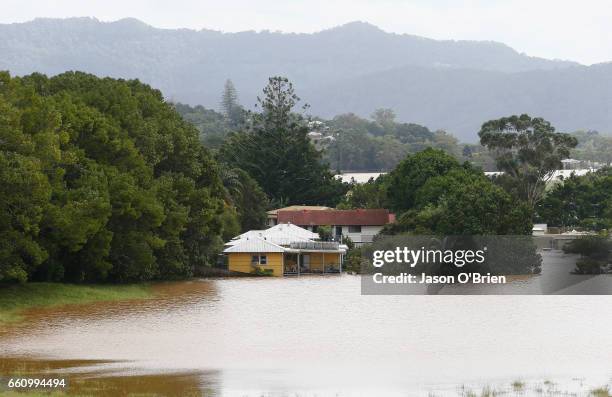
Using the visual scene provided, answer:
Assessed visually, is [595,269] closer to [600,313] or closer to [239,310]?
[600,313]

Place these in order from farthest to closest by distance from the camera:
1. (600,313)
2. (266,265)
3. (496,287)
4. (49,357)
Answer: (266,265)
(496,287)
(600,313)
(49,357)

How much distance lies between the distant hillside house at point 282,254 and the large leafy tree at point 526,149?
91.1ft

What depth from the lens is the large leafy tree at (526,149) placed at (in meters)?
108

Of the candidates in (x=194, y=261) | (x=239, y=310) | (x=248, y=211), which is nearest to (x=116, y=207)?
(x=239, y=310)

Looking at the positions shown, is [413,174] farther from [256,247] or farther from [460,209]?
[256,247]

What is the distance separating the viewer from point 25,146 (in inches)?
2060

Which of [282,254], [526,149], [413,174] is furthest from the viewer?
[526,149]

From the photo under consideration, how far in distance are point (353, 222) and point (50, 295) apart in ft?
143

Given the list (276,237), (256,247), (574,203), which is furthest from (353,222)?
(574,203)

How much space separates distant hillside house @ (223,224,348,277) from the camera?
79.8 metres

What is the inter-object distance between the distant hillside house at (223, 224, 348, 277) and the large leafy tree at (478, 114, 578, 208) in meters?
27.8

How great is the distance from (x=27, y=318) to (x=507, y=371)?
22008 mm

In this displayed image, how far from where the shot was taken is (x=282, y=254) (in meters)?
80.6

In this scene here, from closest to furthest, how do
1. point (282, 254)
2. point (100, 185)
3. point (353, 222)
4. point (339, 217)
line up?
point (100, 185) < point (282, 254) < point (353, 222) < point (339, 217)
